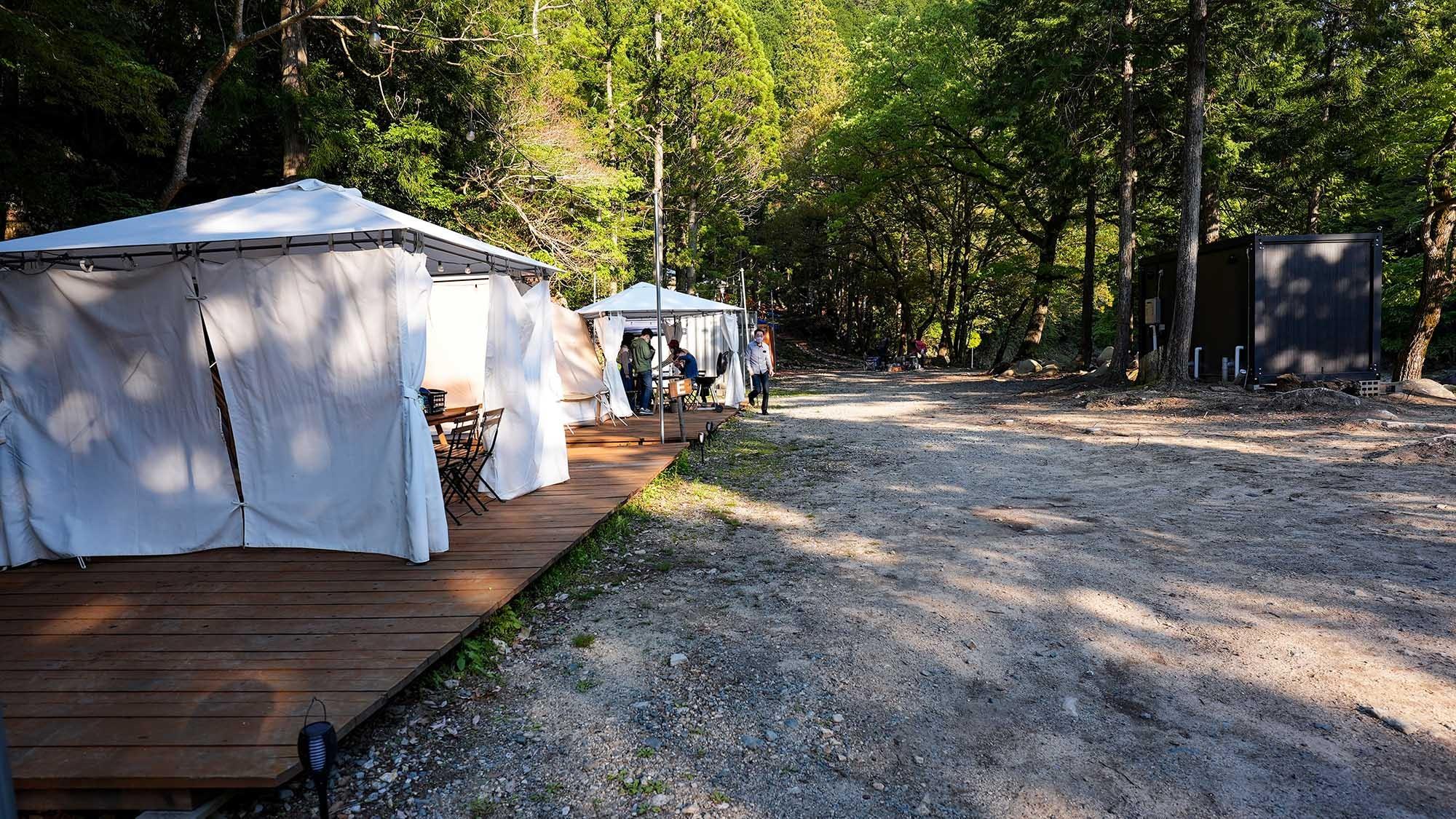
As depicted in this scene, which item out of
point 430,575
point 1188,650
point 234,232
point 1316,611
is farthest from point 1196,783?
point 234,232

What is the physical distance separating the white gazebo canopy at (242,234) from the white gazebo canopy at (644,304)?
7423mm

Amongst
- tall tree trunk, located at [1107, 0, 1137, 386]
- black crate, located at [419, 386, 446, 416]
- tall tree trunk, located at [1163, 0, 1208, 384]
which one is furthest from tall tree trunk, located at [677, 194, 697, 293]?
black crate, located at [419, 386, 446, 416]

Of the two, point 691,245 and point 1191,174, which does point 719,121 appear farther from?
point 1191,174

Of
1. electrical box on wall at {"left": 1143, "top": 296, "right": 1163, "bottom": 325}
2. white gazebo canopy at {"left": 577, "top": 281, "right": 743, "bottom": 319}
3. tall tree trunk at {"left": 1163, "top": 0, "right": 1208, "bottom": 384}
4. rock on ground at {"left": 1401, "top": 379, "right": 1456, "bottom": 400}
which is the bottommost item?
rock on ground at {"left": 1401, "top": 379, "right": 1456, "bottom": 400}

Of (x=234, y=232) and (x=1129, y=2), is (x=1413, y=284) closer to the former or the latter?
(x=1129, y=2)

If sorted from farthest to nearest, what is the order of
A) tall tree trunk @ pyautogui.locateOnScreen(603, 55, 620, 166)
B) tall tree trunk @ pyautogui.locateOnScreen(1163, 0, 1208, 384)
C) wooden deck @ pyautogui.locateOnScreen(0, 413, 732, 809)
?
tall tree trunk @ pyautogui.locateOnScreen(603, 55, 620, 166) → tall tree trunk @ pyautogui.locateOnScreen(1163, 0, 1208, 384) → wooden deck @ pyautogui.locateOnScreen(0, 413, 732, 809)

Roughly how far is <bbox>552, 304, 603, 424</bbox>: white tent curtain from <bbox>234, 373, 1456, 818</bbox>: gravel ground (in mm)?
4948

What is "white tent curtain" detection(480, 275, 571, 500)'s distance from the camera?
687 cm

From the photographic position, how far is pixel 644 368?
538 inches

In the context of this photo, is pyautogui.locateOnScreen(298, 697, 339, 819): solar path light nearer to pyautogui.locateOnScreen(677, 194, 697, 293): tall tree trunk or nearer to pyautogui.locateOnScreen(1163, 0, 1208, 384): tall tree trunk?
pyautogui.locateOnScreen(1163, 0, 1208, 384): tall tree trunk

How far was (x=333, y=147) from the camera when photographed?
13383 mm

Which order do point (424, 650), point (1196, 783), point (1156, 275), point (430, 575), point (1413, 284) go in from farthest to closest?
point (1413, 284) → point (1156, 275) → point (430, 575) → point (424, 650) → point (1196, 783)

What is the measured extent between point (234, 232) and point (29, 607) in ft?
7.70

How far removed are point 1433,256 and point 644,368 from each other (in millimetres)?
14363
